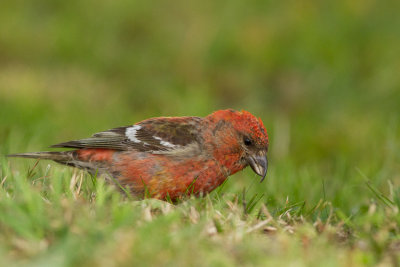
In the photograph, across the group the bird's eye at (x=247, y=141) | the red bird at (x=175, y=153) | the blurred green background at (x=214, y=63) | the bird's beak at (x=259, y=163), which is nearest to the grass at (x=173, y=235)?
the red bird at (x=175, y=153)

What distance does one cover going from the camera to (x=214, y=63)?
9875mm

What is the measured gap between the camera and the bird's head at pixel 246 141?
499cm

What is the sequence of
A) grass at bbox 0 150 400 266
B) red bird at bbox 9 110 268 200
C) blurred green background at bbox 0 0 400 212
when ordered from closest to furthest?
grass at bbox 0 150 400 266, red bird at bbox 9 110 268 200, blurred green background at bbox 0 0 400 212

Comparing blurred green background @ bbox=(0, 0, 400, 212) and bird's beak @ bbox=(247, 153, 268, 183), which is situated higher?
blurred green background @ bbox=(0, 0, 400, 212)

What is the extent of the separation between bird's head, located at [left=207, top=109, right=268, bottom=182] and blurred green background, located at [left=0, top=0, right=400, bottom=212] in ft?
9.66

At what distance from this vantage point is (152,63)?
32.6 ft

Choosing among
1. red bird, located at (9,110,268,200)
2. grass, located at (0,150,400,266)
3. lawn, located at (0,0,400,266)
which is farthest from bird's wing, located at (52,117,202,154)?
grass, located at (0,150,400,266)

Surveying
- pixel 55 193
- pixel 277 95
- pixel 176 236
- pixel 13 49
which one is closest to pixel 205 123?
pixel 55 193

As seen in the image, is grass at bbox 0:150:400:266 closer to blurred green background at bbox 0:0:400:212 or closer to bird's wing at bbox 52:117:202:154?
bird's wing at bbox 52:117:202:154

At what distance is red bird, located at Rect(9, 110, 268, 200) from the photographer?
4695 millimetres

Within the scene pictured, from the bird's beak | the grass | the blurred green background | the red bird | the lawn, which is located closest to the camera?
the grass

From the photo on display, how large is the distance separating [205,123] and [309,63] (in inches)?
186

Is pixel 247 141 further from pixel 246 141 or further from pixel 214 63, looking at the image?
pixel 214 63

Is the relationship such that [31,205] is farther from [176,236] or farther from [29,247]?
[176,236]
